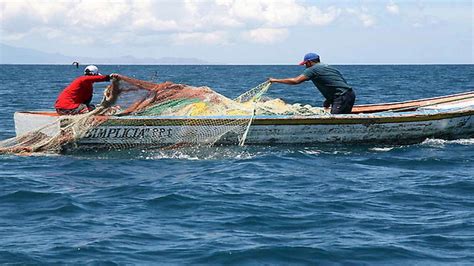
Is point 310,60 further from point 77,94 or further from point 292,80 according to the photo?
point 77,94

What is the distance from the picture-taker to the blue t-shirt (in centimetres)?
1401

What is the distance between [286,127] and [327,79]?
4.10 feet

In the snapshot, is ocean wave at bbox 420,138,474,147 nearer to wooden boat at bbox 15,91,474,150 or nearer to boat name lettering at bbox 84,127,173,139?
wooden boat at bbox 15,91,474,150

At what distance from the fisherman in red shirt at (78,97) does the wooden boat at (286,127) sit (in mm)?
233

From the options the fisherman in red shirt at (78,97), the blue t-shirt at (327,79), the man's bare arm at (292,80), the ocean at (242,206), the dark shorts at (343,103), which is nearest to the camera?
the ocean at (242,206)

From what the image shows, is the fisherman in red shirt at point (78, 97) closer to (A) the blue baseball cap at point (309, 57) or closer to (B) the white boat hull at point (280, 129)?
(B) the white boat hull at point (280, 129)

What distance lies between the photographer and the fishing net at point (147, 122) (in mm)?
13125

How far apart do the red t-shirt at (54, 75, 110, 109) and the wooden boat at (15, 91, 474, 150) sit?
26 cm

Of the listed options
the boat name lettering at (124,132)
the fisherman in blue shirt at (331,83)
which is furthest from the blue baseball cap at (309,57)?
the boat name lettering at (124,132)

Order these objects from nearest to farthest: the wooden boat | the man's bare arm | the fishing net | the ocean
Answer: the ocean < the fishing net < the wooden boat < the man's bare arm

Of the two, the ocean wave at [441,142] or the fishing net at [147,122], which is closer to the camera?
the fishing net at [147,122]

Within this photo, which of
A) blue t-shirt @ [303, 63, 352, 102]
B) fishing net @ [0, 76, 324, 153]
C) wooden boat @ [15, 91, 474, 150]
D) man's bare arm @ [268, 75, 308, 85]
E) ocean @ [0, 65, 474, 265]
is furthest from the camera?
blue t-shirt @ [303, 63, 352, 102]

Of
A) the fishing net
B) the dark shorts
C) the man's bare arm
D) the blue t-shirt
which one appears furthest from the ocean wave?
the fishing net

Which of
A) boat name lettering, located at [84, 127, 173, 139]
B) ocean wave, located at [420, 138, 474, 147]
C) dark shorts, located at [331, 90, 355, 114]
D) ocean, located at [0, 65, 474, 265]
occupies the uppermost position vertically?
dark shorts, located at [331, 90, 355, 114]
